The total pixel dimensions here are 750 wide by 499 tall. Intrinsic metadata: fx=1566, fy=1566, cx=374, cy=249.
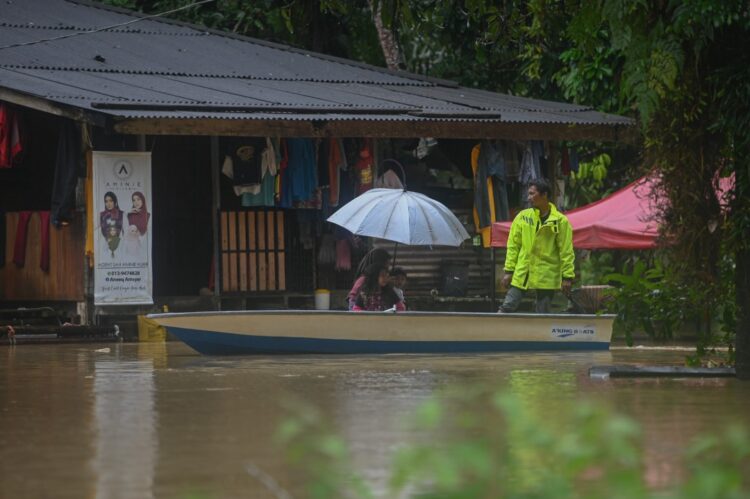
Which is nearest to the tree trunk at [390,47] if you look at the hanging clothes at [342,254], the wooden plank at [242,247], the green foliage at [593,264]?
the green foliage at [593,264]

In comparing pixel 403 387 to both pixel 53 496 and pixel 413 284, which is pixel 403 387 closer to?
pixel 53 496

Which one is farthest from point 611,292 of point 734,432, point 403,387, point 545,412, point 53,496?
point 734,432

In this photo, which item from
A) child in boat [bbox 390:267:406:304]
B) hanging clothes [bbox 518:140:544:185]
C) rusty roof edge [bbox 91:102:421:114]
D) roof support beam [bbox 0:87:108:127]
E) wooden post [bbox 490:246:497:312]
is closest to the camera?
child in boat [bbox 390:267:406:304]

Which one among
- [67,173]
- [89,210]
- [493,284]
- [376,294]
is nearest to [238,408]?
[376,294]

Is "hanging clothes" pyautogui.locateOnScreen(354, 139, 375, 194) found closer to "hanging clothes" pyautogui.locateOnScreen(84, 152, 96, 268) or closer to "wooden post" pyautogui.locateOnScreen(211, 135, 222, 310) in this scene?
"wooden post" pyautogui.locateOnScreen(211, 135, 222, 310)

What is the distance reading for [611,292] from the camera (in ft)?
47.7

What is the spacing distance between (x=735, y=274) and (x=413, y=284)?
10215mm

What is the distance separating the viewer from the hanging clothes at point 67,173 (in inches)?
743

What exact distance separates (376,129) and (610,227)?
10.5ft

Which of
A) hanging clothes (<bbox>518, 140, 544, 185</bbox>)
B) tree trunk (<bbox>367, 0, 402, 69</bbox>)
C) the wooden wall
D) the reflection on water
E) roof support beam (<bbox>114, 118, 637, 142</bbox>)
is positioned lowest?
the reflection on water

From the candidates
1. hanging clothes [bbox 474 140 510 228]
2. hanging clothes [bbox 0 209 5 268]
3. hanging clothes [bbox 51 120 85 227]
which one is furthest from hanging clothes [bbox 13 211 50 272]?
hanging clothes [bbox 474 140 510 228]

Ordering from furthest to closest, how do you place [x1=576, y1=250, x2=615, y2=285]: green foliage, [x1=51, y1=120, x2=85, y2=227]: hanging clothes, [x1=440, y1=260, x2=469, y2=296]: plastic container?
[x1=576, y1=250, x2=615, y2=285]: green foliage
[x1=440, y1=260, x2=469, y2=296]: plastic container
[x1=51, y1=120, x2=85, y2=227]: hanging clothes

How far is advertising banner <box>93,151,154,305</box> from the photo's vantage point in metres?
18.7

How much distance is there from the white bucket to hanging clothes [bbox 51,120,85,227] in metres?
3.45
